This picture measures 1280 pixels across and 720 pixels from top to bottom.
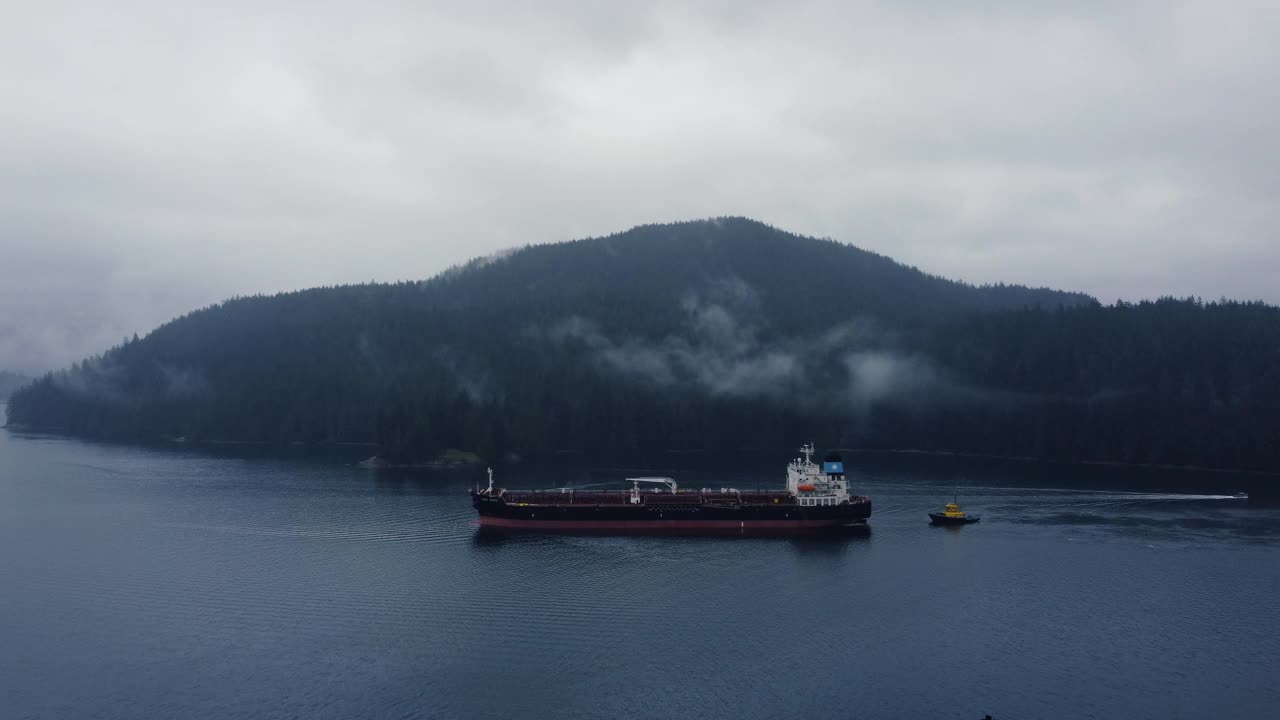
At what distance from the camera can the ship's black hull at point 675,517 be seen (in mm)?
76125

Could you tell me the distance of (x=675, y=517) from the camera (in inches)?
3022

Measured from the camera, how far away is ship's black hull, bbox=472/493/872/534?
7612 cm

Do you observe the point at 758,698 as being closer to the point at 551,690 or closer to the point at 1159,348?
the point at 551,690

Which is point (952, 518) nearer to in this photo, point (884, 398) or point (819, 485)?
point (819, 485)

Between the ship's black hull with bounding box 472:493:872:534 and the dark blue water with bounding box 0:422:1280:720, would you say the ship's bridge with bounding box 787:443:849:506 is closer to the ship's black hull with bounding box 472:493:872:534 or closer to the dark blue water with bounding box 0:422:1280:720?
the ship's black hull with bounding box 472:493:872:534

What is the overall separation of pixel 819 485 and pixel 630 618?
33.9 m

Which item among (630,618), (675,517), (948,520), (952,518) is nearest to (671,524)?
(675,517)

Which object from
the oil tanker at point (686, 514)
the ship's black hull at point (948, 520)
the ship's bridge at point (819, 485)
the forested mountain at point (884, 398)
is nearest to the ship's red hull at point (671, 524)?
the oil tanker at point (686, 514)

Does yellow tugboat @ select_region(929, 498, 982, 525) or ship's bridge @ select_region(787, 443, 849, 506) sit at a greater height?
ship's bridge @ select_region(787, 443, 849, 506)

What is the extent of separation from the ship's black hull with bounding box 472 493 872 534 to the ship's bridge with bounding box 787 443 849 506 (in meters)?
1.15

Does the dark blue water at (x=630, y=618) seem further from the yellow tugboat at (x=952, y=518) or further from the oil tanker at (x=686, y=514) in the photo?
the oil tanker at (x=686, y=514)

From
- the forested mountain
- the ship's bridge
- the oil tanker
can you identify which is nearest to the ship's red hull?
the oil tanker

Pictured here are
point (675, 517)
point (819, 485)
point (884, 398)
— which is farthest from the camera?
point (884, 398)

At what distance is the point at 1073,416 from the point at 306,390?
15791 cm
